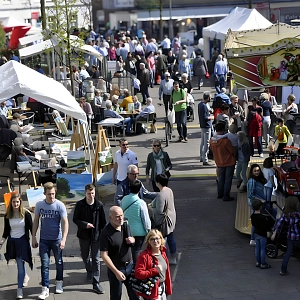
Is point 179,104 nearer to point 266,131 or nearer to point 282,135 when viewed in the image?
point 266,131

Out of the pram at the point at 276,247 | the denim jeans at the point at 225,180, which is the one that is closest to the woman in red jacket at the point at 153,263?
the pram at the point at 276,247

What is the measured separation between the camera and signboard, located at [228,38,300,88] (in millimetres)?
13055

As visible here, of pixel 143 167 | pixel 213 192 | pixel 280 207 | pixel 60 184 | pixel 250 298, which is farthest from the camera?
pixel 143 167

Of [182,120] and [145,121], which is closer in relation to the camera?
[182,120]

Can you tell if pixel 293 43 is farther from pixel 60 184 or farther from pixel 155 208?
pixel 60 184

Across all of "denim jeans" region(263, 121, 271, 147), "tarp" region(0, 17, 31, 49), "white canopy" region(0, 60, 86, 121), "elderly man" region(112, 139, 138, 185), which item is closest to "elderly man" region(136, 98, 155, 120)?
"denim jeans" region(263, 121, 271, 147)

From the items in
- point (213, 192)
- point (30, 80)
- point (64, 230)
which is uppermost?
point (30, 80)

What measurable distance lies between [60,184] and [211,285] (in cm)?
487

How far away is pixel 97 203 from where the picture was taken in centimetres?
1023

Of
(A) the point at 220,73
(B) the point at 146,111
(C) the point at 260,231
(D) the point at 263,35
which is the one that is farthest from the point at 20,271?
(A) the point at 220,73

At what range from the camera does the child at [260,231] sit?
10.7 metres

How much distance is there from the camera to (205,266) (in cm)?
1116

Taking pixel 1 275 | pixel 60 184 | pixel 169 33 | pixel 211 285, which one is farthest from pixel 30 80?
pixel 169 33

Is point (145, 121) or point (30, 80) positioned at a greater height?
point (30, 80)
